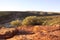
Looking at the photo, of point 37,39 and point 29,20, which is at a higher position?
point 37,39

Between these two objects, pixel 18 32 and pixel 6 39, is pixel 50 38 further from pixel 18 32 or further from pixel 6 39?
pixel 18 32

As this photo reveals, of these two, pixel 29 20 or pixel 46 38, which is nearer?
pixel 46 38

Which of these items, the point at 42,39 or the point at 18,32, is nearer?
the point at 42,39

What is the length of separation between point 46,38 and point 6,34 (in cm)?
380

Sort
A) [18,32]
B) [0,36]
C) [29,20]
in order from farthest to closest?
[29,20], [18,32], [0,36]

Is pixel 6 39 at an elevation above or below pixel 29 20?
above

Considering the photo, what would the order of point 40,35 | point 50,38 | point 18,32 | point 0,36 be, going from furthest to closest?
point 18,32 < point 0,36 < point 40,35 < point 50,38

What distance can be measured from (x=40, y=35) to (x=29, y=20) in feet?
67.6

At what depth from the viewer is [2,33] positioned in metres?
14.8

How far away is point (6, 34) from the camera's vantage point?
14.6 meters

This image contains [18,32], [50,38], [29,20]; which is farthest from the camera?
[29,20]

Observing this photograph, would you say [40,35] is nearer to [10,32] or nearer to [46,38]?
[46,38]

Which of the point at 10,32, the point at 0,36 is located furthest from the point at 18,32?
the point at 0,36

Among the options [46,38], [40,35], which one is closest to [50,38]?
[46,38]
